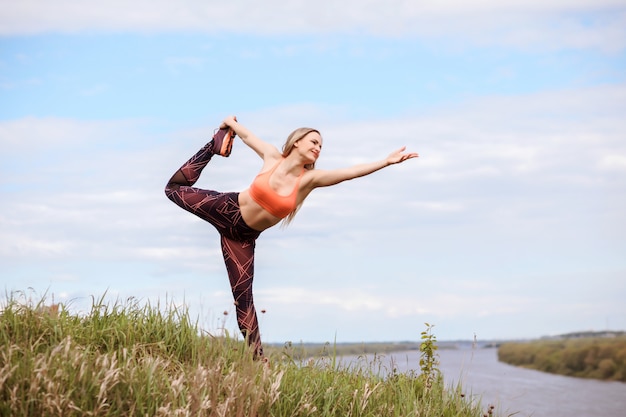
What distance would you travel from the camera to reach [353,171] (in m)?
8.98

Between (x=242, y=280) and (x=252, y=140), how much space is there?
1782mm

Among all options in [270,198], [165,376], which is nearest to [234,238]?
[270,198]

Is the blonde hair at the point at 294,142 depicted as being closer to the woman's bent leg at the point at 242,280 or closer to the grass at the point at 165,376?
the woman's bent leg at the point at 242,280

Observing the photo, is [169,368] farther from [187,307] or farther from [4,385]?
[4,385]

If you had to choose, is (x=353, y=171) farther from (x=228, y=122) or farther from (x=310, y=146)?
(x=228, y=122)

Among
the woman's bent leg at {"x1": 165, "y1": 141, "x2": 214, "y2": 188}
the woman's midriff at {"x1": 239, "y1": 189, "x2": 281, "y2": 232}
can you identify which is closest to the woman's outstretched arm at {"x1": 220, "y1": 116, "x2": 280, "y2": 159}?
the woman's bent leg at {"x1": 165, "y1": 141, "x2": 214, "y2": 188}

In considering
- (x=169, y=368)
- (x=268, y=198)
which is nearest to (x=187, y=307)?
(x=169, y=368)

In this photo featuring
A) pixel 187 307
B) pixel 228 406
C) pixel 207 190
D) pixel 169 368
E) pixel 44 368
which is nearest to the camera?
pixel 44 368

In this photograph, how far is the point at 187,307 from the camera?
8.64 meters

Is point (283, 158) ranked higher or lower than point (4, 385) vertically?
higher

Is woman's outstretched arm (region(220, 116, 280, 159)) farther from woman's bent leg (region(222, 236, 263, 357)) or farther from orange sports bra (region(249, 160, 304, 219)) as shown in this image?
woman's bent leg (region(222, 236, 263, 357))

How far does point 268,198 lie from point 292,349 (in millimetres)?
1768

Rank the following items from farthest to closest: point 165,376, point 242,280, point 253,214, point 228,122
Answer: point 228,122 → point 242,280 → point 253,214 → point 165,376

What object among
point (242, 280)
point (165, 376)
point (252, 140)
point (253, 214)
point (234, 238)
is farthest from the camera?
point (252, 140)
